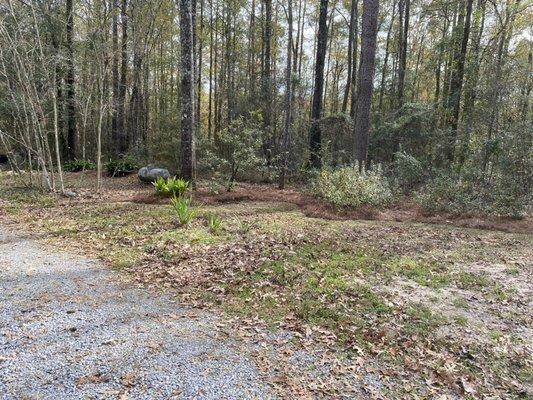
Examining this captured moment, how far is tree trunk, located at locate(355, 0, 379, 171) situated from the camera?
29.0 feet

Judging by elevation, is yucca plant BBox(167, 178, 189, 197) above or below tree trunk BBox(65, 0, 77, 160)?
below

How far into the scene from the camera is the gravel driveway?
94.5 inches

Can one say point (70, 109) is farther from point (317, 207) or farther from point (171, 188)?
point (317, 207)

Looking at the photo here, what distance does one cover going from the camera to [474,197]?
872 cm

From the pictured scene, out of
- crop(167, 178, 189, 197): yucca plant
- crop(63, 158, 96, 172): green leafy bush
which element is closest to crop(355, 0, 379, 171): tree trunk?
crop(167, 178, 189, 197): yucca plant

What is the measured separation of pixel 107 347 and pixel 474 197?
28.5ft

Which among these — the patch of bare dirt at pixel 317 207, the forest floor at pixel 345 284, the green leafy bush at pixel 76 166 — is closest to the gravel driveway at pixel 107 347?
the forest floor at pixel 345 284

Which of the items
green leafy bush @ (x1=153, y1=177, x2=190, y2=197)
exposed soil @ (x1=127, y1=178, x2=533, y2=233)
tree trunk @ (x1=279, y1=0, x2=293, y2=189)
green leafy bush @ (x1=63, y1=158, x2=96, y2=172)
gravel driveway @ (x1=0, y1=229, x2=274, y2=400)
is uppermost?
tree trunk @ (x1=279, y1=0, x2=293, y2=189)

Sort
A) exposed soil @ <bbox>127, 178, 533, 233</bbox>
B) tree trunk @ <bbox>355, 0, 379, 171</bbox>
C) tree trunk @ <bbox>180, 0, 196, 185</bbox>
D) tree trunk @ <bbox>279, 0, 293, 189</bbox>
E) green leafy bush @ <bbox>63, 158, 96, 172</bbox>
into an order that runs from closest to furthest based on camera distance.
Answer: exposed soil @ <bbox>127, 178, 533, 233</bbox> → tree trunk @ <bbox>180, 0, 196, 185</bbox> → tree trunk @ <bbox>355, 0, 379, 171</bbox> → tree trunk @ <bbox>279, 0, 293, 189</bbox> → green leafy bush @ <bbox>63, 158, 96, 172</bbox>

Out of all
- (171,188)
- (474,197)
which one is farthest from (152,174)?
(474,197)

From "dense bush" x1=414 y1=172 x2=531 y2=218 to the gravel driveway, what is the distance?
278 inches

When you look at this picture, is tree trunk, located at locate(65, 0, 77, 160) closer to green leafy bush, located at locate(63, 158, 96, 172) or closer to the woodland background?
the woodland background

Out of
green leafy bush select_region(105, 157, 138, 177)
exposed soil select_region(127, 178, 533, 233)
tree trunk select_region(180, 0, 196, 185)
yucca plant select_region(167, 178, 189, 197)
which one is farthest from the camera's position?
green leafy bush select_region(105, 157, 138, 177)

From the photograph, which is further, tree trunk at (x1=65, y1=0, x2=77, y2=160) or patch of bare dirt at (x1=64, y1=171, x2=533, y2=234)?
tree trunk at (x1=65, y1=0, x2=77, y2=160)
